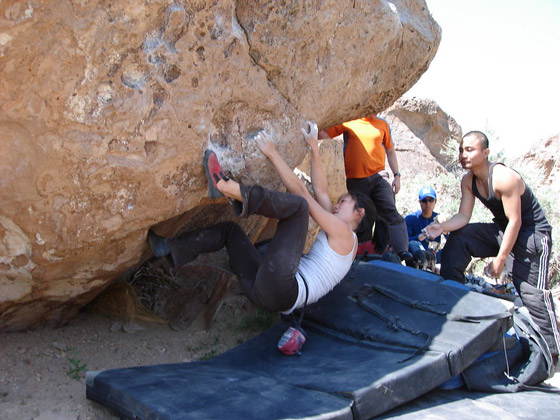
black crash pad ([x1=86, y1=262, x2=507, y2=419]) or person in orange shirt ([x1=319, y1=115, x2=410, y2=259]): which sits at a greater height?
person in orange shirt ([x1=319, y1=115, x2=410, y2=259])

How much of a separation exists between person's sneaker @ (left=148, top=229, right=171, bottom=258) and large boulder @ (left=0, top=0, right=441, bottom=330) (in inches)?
2.4

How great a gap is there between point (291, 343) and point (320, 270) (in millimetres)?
521

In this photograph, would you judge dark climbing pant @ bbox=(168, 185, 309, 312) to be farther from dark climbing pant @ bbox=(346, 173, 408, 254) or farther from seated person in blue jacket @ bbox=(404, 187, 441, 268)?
seated person in blue jacket @ bbox=(404, 187, 441, 268)

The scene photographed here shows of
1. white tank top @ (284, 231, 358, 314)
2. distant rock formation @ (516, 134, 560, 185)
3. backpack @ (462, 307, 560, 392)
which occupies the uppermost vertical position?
white tank top @ (284, 231, 358, 314)

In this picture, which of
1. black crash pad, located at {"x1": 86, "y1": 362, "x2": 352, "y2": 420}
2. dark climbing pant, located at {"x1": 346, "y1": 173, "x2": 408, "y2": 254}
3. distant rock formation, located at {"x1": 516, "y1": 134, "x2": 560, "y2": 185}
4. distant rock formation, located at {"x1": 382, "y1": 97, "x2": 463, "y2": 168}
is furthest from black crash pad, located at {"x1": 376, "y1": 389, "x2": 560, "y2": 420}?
distant rock formation, located at {"x1": 516, "y1": 134, "x2": 560, "y2": 185}

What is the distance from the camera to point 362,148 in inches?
196

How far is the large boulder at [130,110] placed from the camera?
2.51m

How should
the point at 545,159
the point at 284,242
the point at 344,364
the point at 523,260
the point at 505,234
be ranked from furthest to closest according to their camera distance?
the point at 545,159
the point at 523,260
the point at 505,234
the point at 284,242
the point at 344,364

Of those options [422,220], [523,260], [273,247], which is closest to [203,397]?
[273,247]

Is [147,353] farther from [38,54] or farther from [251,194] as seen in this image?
[38,54]

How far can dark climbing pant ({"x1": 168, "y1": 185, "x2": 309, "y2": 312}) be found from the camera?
10.1 feet

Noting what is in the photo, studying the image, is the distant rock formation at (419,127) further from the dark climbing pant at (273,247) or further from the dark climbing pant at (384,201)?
the dark climbing pant at (273,247)

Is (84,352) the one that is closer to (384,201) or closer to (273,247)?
(273,247)

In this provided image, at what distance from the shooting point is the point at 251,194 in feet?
9.99
